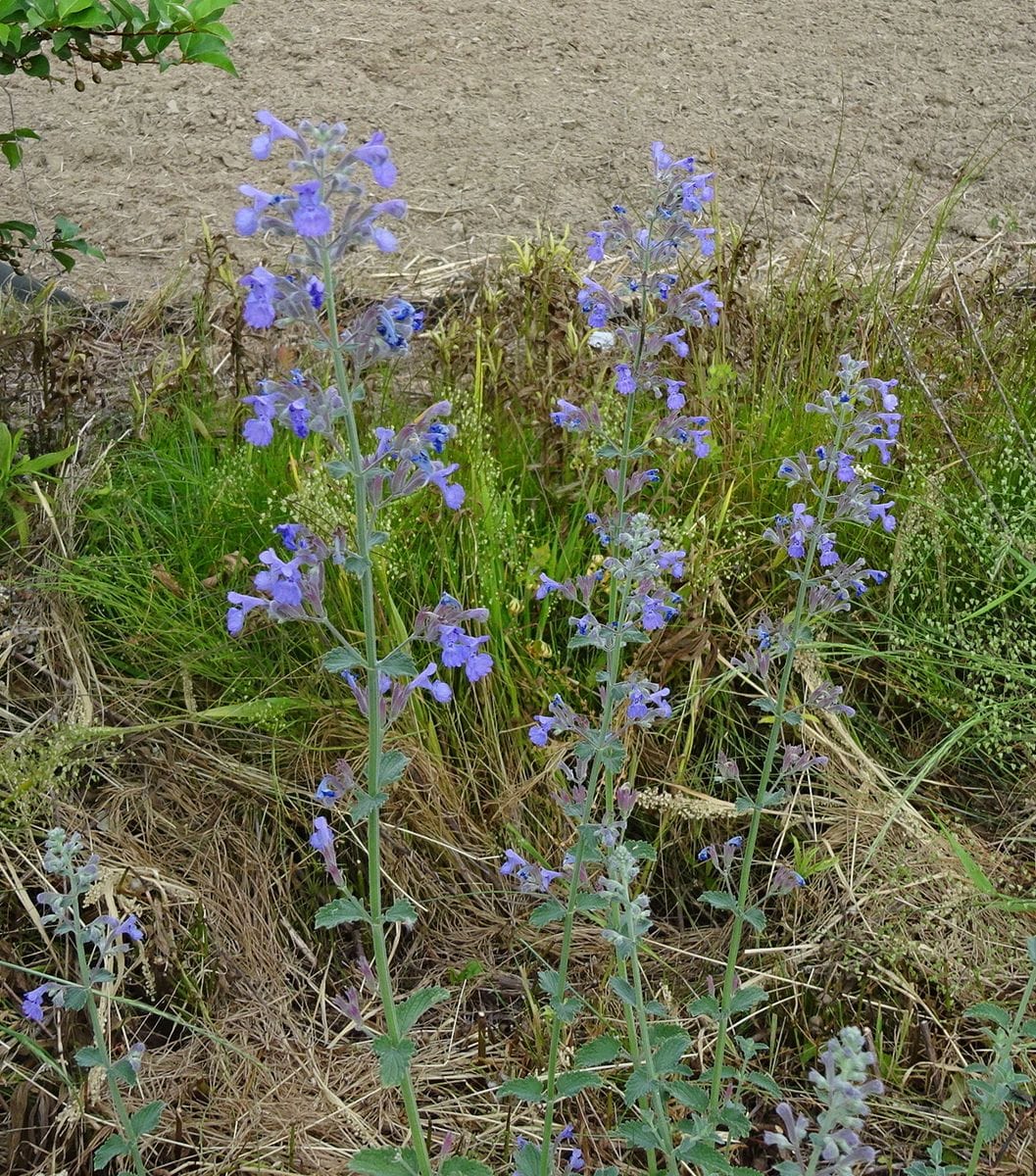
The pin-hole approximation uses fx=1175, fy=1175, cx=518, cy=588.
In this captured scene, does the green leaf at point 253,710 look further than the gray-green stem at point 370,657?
Yes

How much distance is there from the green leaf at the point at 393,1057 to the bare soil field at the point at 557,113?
356 centimetres

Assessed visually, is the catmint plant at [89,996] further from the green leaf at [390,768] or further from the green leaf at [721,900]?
the green leaf at [721,900]

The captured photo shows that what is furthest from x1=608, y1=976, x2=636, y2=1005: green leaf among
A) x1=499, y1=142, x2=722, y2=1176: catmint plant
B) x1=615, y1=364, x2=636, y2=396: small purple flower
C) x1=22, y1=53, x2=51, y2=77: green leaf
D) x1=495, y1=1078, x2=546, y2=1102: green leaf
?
x1=22, y1=53, x2=51, y2=77: green leaf

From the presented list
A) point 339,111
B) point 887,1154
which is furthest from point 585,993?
point 339,111

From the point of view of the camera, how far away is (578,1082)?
1.69 m

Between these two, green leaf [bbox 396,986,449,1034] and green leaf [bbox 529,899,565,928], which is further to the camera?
green leaf [bbox 529,899,565,928]

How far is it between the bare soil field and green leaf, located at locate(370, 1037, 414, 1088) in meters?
3.56

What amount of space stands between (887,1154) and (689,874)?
0.71 meters

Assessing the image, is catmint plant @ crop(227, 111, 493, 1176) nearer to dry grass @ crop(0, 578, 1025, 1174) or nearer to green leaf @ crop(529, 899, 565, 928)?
green leaf @ crop(529, 899, 565, 928)

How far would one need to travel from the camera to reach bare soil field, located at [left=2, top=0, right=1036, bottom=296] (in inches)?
196

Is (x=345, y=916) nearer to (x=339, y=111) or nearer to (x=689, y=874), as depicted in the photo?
(x=689, y=874)

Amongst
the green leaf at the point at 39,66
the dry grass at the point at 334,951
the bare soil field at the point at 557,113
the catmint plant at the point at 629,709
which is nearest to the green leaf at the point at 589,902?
the catmint plant at the point at 629,709

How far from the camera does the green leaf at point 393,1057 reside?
1.52m

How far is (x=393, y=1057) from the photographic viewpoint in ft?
5.06
